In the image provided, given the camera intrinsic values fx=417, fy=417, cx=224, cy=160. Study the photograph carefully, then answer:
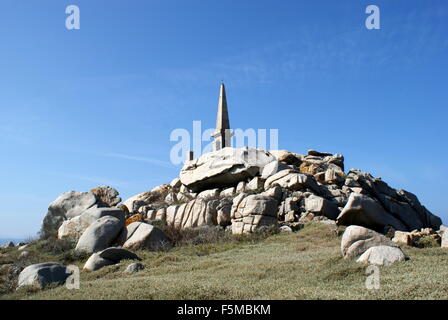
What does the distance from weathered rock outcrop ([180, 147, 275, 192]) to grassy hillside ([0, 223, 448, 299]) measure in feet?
44.0

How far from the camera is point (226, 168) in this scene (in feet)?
96.5

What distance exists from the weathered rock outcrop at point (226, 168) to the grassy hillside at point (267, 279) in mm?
13413

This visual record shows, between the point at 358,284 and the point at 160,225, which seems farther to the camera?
the point at 160,225

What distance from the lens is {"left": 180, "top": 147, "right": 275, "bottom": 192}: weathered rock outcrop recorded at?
29.3 m

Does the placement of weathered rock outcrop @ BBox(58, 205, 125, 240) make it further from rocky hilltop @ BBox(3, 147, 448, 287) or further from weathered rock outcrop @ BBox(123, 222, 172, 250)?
weathered rock outcrop @ BBox(123, 222, 172, 250)

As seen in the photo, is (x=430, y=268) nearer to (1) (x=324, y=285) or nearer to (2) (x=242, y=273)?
(1) (x=324, y=285)

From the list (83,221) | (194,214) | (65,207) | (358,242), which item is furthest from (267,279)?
(65,207)
